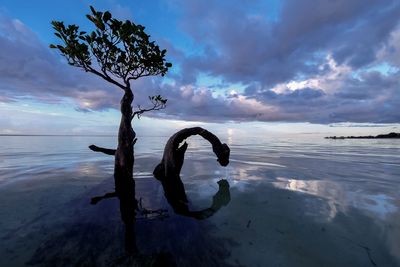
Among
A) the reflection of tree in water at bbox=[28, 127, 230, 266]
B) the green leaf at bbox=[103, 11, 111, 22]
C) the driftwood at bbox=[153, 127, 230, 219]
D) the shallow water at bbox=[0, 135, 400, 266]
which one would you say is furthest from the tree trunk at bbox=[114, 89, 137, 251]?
the green leaf at bbox=[103, 11, 111, 22]

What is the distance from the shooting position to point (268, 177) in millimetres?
20188

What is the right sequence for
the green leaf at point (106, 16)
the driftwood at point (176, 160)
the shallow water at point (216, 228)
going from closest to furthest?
1. the shallow water at point (216, 228)
2. the green leaf at point (106, 16)
3. the driftwood at point (176, 160)

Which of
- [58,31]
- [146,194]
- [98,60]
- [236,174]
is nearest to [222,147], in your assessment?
[236,174]

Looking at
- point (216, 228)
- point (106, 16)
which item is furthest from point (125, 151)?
point (216, 228)

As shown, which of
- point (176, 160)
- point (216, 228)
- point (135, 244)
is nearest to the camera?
point (135, 244)

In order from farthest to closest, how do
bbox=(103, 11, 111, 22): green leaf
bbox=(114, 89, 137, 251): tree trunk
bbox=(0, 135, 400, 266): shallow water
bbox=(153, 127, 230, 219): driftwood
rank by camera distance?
1. bbox=(153, 127, 230, 219): driftwood
2. bbox=(114, 89, 137, 251): tree trunk
3. bbox=(103, 11, 111, 22): green leaf
4. bbox=(0, 135, 400, 266): shallow water

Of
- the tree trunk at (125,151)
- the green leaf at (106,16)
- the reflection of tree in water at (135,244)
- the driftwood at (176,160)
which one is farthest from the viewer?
the driftwood at (176,160)

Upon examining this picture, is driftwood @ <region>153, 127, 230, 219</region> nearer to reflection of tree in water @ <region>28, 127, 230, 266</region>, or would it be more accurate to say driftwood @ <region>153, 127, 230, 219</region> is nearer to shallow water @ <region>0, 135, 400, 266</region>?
shallow water @ <region>0, 135, 400, 266</region>

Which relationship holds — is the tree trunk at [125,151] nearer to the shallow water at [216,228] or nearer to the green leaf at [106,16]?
the shallow water at [216,228]

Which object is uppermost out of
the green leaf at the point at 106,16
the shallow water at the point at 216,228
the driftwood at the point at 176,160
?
the green leaf at the point at 106,16

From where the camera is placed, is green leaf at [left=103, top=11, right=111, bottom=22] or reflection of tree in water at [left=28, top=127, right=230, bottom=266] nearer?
reflection of tree in water at [left=28, top=127, right=230, bottom=266]

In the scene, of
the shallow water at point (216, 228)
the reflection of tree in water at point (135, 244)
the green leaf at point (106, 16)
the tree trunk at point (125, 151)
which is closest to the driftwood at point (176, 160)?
the shallow water at point (216, 228)

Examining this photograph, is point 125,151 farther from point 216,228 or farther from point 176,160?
point 216,228

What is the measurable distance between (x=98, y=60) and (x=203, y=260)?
41.9ft
